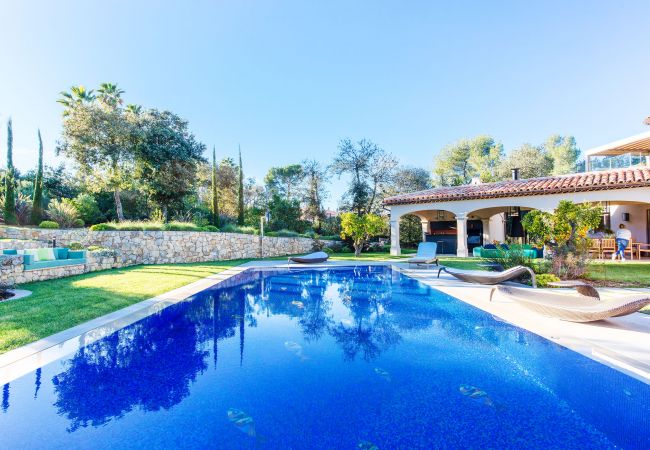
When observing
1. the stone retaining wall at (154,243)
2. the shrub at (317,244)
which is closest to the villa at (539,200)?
the shrub at (317,244)

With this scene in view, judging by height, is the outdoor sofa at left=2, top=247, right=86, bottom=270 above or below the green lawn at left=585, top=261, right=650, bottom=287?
above

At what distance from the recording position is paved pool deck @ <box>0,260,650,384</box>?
3531mm

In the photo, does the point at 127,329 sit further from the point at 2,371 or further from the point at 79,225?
the point at 79,225

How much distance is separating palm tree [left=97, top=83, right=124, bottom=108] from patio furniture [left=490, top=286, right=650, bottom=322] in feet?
76.4

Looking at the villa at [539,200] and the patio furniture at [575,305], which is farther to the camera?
the villa at [539,200]

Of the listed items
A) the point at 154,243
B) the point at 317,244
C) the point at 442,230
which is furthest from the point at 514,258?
the point at 154,243

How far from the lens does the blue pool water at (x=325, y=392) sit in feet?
8.16

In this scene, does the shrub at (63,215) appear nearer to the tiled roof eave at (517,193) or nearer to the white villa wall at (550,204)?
the tiled roof eave at (517,193)

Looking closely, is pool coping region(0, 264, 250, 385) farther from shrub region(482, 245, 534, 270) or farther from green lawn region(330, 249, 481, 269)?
green lawn region(330, 249, 481, 269)

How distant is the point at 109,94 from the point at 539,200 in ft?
87.4

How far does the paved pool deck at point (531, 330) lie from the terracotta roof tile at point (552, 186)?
9.14m

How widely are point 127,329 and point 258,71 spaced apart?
60.2ft

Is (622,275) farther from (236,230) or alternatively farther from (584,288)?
(236,230)

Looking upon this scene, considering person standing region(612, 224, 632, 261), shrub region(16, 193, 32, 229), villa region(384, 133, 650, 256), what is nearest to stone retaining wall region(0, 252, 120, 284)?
shrub region(16, 193, 32, 229)
